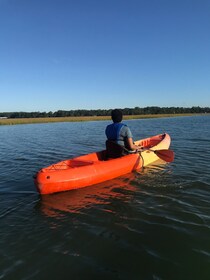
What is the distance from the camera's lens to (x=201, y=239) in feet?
17.3

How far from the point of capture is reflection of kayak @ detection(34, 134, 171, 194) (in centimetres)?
805

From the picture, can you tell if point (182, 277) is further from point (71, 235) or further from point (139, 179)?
point (139, 179)

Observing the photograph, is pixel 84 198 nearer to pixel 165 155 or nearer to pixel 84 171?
pixel 84 171

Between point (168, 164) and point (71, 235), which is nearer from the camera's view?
point (71, 235)

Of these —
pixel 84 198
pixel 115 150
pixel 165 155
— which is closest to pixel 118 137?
pixel 115 150

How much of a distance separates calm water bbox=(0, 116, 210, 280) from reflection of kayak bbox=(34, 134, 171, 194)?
0.24 m

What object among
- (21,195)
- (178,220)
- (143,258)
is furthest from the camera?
(21,195)

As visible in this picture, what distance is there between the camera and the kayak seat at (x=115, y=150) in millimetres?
9950

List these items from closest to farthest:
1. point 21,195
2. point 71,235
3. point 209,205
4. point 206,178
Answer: point 71,235 → point 209,205 → point 21,195 → point 206,178

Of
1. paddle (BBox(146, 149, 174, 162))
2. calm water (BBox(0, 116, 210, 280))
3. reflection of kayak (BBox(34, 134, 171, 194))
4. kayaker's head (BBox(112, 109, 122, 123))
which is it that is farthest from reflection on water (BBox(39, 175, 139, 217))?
paddle (BBox(146, 149, 174, 162))

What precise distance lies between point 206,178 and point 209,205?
2.42 meters

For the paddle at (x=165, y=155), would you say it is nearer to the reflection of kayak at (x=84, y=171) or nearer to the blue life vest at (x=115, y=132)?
the reflection of kayak at (x=84, y=171)

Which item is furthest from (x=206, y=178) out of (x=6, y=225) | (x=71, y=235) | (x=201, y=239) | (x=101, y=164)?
(x=6, y=225)

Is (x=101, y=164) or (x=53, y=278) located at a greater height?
(x=101, y=164)
